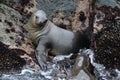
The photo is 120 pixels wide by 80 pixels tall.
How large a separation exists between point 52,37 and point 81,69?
1.76 m

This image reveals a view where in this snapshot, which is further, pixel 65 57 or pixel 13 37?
pixel 65 57

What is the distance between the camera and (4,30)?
31.6 ft

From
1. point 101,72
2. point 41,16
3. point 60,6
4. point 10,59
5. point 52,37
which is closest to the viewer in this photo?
point 10,59

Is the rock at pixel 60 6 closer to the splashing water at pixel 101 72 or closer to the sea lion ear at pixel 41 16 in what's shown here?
the sea lion ear at pixel 41 16

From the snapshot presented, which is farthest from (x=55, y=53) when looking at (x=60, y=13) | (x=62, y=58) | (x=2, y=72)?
(x=2, y=72)

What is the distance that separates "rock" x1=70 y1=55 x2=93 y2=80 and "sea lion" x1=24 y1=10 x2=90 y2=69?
3.29 feet

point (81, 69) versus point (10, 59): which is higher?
point (10, 59)

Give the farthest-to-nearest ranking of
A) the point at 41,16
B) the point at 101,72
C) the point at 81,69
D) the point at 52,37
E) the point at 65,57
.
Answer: the point at 52,37 < the point at 41,16 < the point at 65,57 < the point at 101,72 < the point at 81,69

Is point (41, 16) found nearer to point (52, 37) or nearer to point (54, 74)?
point (52, 37)

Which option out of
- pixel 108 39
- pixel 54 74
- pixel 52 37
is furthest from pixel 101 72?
pixel 52 37

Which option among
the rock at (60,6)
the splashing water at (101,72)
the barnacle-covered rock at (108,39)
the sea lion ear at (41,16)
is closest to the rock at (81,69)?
the splashing water at (101,72)

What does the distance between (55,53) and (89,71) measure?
1.41 meters

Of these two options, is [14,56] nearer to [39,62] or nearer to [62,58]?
[39,62]

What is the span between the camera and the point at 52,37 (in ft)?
33.4
